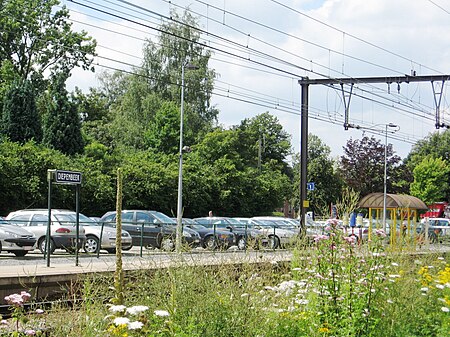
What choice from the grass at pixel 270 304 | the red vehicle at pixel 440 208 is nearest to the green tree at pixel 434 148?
the red vehicle at pixel 440 208

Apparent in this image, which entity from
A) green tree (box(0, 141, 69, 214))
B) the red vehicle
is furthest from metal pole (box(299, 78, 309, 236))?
the red vehicle

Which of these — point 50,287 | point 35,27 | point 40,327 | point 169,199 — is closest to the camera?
point 40,327

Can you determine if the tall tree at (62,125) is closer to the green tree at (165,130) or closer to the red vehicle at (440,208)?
the green tree at (165,130)

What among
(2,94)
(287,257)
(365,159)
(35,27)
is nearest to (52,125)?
(2,94)

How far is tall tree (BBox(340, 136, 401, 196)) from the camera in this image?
62.6 meters

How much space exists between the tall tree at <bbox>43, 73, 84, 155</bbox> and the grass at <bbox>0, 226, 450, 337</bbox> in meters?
37.5

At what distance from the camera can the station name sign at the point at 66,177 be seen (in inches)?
679

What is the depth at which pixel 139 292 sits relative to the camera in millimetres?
7613

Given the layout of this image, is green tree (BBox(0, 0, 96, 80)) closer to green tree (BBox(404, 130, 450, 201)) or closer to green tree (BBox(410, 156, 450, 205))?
green tree (BBox(410, 156, 450, 205))

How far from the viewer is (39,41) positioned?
4850cm

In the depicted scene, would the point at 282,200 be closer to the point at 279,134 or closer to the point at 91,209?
the point at 91,209

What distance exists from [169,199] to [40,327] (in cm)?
3792

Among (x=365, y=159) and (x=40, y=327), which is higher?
(x=365, y=159)

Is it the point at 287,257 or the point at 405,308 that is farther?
the point at 287,257
